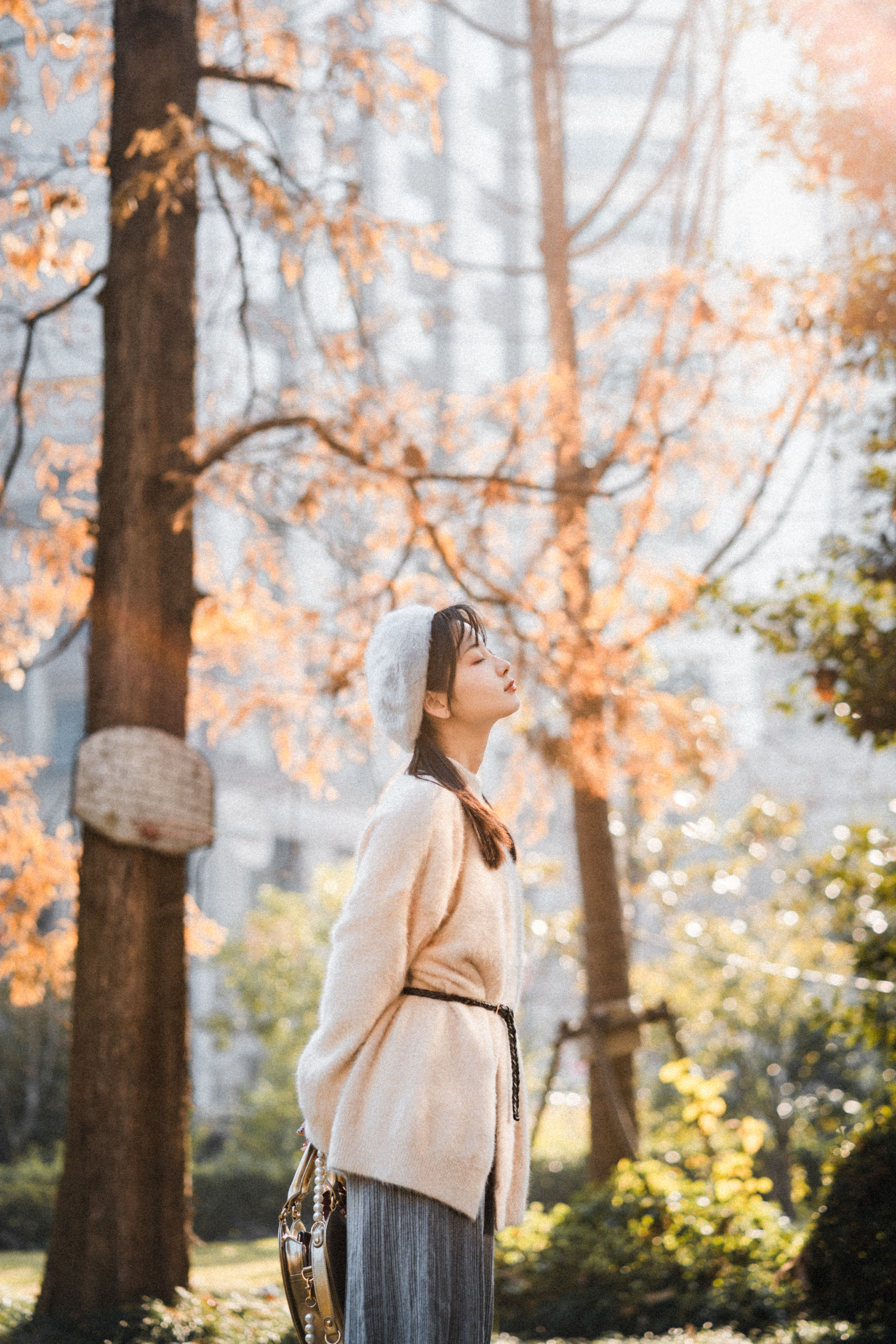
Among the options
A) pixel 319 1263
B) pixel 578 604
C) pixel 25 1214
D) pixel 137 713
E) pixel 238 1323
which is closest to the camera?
pixel 319 1263

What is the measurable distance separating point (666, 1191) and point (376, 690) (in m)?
5.29

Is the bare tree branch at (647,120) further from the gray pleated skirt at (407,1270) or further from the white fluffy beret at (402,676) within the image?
the gray pleated skirt at (407,1270)

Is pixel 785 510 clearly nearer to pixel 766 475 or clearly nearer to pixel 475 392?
pixel 766 475

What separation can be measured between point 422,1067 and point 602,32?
1040 cm

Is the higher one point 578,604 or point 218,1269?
point 578,604

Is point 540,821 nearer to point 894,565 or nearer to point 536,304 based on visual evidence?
point 894,565

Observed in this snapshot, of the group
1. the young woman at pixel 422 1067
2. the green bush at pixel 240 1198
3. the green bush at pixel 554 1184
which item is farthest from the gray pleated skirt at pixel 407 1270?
the green bush at pixel 554 1184

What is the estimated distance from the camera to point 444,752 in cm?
262

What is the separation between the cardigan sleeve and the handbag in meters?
0.18

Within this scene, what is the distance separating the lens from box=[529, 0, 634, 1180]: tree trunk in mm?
6082

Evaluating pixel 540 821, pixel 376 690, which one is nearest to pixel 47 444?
pixel 540 821

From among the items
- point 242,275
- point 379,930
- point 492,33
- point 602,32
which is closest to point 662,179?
point 602,32

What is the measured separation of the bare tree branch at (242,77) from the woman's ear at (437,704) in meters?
4.13

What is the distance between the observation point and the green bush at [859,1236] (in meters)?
4.90
